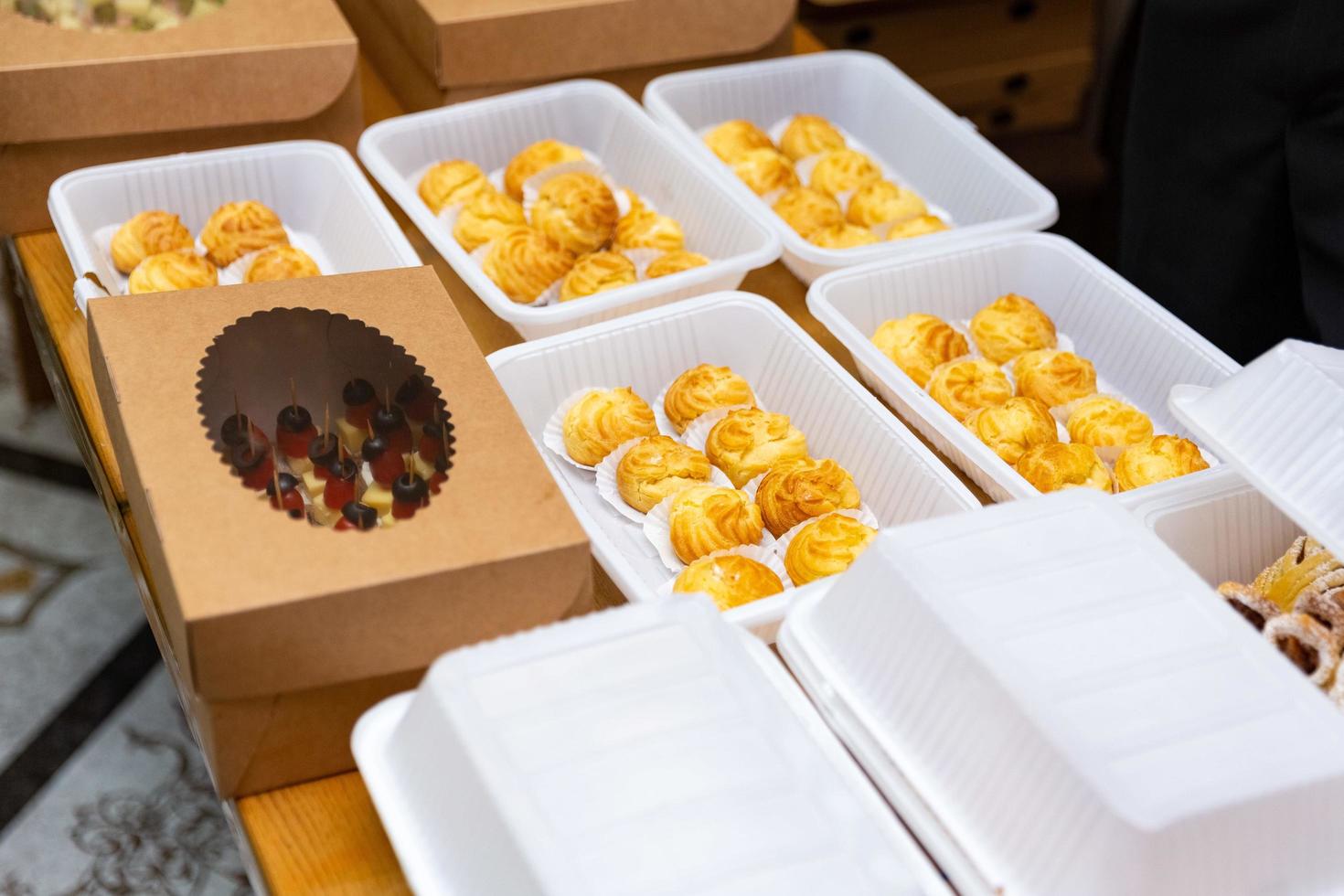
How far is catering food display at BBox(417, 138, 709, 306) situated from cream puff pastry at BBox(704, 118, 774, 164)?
0.51 feet

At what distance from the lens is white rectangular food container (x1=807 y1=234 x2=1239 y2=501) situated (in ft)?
5.24

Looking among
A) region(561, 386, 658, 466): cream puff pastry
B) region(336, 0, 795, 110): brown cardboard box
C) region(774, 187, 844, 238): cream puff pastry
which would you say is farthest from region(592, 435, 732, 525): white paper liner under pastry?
region(336, 0, 795, 110): brown cardboard box

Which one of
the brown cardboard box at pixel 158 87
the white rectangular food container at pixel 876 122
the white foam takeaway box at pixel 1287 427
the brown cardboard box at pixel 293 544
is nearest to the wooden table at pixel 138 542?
the brown cardboard box at pixel 293 544

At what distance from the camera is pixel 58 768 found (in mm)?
2246

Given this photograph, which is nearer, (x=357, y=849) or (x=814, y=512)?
(x=357, y=849)

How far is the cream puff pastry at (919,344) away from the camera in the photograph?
1680 mm

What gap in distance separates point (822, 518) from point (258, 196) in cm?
103

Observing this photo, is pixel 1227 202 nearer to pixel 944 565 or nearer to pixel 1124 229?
pixel 1124 229

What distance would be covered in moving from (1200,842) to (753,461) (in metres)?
0.77

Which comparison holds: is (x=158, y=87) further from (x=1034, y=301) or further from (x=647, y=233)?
(x=1034, y=301)

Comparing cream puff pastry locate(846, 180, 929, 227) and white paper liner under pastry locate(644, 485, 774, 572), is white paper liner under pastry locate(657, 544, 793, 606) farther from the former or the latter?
cream puff pastry locate(846, 180, 929, 227)

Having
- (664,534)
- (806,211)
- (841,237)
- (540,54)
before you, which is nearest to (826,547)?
(664,534)

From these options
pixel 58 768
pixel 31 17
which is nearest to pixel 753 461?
pixel 31 17

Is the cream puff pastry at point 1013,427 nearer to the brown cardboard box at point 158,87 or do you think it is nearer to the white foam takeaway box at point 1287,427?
the white foam takeaway box at point 1287,427
